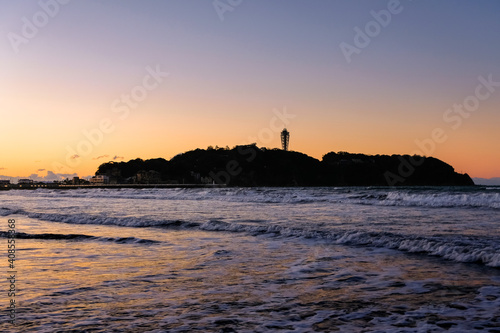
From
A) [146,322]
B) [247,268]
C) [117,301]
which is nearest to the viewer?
[146,322]

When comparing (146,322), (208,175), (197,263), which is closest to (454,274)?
(197,263)

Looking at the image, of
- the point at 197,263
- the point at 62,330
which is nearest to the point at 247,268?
the point at 197,263

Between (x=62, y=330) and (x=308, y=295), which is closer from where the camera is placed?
(x=62, y=330)

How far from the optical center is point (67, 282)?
7570 mm

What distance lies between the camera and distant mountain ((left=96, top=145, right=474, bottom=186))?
13875cm

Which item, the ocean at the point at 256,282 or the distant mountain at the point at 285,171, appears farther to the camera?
the distant mountain at the point at 285,171

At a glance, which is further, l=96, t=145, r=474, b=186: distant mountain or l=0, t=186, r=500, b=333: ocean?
l=96, t=145, r=474, b=186: distant mountain

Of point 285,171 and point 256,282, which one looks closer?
point 256,282

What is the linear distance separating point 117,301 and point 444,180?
14534 cm

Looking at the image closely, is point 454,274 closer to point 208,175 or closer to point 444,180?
point 444,180

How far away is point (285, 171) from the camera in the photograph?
156 m

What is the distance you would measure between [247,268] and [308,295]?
2429mm

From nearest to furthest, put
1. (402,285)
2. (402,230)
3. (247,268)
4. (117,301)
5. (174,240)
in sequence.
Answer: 1. (117,301)
2. (402,285)
3. (247,268)
4. (174,240)
5. (402,230)

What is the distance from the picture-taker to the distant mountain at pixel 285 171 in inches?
5463
